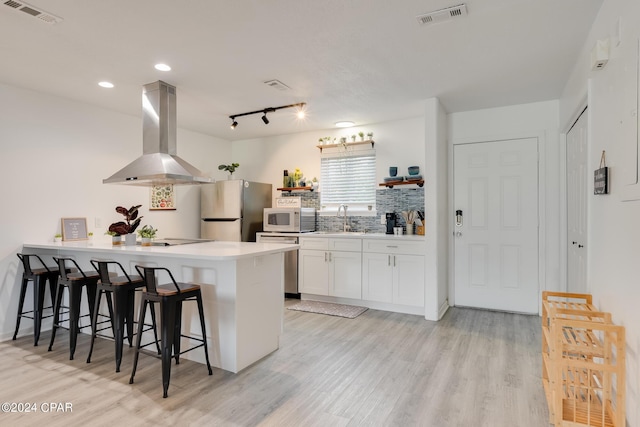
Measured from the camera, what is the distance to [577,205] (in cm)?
316

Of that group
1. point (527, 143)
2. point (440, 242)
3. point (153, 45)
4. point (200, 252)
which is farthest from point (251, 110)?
point (527, 143)

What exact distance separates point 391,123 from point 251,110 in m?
1.93

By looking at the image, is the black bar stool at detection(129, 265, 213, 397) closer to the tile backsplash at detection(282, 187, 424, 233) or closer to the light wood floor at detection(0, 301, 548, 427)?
the light wood floor at detection(0, 301, 548, 427)

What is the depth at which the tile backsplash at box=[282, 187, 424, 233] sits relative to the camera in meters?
4.71

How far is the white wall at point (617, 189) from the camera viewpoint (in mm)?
1616

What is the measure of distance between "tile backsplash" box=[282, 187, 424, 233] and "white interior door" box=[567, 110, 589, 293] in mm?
1636

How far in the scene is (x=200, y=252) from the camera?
2.57 m

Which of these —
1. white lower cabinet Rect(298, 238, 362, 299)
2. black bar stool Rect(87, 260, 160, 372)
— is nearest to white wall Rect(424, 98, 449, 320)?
white lower cabinet Rect(298, 238, 362, 299)

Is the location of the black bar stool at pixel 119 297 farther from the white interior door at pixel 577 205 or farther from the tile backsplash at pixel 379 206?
the white interior door at pixel 577 205

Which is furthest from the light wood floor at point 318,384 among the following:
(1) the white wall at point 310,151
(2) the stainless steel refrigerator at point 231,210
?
(2) the stainless steel refrigerator at point 231,210

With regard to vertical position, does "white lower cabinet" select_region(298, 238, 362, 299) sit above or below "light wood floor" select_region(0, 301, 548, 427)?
above

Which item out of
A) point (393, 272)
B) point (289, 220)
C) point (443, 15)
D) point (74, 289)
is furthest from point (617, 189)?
point (74, 289)

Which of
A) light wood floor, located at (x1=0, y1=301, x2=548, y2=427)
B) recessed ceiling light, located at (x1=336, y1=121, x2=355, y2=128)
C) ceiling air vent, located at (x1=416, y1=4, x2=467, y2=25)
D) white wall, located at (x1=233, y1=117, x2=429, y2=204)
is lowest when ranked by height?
light wood floor, located at (x1=0, y1=301, x2=548, y2=427)

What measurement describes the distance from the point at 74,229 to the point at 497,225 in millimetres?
4852
